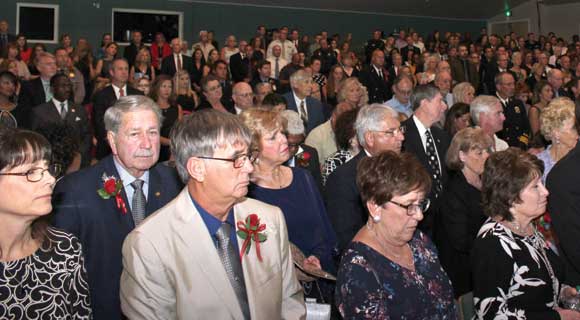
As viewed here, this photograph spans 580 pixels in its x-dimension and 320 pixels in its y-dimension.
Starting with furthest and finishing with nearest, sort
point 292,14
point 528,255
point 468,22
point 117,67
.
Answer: point 468,22, point 292,14, point 117,67, point 528,255

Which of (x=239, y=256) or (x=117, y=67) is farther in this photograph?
(x=117, y=67)

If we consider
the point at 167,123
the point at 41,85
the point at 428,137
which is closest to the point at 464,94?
the point at 428,137

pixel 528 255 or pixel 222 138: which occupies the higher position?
pixel 222 138

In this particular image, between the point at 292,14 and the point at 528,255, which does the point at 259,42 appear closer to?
the point at 292,14

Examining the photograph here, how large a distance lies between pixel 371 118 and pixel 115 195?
1865 mm

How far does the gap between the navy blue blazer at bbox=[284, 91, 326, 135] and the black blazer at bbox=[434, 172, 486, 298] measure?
403cm

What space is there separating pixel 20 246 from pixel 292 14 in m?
16.4

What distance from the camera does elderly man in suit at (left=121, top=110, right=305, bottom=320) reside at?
2.18 meters

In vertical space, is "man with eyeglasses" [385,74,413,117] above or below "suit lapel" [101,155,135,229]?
above

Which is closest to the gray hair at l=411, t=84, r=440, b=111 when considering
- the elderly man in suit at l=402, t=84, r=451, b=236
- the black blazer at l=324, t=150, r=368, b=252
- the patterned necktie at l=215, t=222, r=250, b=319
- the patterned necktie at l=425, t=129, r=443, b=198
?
the elderly man in suit at l=402, t=84, r=451, b=236

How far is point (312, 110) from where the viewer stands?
800 centimetres

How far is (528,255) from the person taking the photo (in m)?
2.69

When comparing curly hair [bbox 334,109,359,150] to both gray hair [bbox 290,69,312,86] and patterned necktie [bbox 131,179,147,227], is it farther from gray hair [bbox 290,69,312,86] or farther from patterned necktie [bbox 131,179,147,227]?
gray hair [bbox 290,69,312,86]

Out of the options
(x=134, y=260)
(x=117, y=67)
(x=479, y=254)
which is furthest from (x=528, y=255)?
(x=117, y=67)
